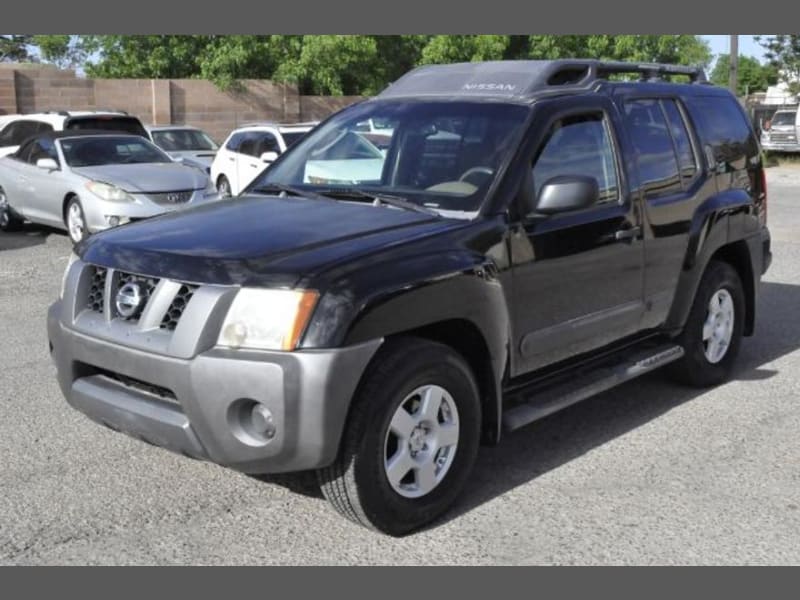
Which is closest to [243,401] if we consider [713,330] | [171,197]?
[713,330]

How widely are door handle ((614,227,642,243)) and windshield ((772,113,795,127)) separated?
31820 mm

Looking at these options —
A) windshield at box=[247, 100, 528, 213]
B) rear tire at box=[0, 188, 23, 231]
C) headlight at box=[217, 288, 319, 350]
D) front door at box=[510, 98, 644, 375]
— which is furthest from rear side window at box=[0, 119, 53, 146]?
headlight at box=[217, 288, 319, 350]

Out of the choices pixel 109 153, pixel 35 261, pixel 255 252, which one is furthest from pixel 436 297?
pixel 109 153

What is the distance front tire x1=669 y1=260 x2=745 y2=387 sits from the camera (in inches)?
244

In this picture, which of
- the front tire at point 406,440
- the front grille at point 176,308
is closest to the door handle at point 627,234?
the front tire at point 406,440

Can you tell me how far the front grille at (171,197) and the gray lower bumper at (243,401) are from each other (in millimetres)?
8233

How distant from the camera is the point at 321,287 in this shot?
3.77m

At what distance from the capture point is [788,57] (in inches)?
1711

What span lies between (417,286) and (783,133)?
3277cm

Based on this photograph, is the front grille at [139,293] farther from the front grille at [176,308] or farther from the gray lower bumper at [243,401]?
the gray lower bumper at [243,401]

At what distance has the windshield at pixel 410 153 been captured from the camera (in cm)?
479

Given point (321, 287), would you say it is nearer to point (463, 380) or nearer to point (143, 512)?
point (463, 380)

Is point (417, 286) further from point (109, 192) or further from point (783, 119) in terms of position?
point (783, 119)

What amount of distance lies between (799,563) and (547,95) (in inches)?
99.8
